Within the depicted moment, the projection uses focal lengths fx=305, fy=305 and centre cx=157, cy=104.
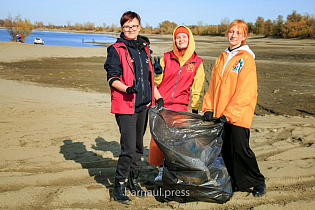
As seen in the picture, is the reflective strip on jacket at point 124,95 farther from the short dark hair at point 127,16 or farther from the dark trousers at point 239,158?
the dark trousers at point 239,158

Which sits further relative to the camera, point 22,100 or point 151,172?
point 22,100

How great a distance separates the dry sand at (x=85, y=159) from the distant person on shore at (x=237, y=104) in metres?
0.27

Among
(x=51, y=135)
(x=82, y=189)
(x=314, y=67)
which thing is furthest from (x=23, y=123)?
(x=314, y=67)

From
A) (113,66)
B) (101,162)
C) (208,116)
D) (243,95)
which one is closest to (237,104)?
(243,95)

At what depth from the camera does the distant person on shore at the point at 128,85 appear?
301cm

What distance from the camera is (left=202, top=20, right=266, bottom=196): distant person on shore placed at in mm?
3160

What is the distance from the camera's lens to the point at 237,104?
315 cm

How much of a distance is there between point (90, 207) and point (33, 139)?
2543 millimetres

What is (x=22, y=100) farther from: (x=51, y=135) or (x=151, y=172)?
(x=151, y=172)

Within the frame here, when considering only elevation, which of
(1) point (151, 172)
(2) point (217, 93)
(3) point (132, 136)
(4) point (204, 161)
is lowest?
(1) point (151, 172)

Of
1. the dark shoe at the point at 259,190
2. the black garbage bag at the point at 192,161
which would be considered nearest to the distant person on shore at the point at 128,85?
the black garbage bag at the point at 192,161

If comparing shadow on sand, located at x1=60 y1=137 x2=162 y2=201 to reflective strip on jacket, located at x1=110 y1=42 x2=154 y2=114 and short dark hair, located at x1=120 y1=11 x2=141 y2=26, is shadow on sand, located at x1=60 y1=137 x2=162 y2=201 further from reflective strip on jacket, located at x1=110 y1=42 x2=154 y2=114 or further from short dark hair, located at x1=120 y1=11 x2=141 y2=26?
short dark hair, located at x1=120 y1=11 x2=141 y2=26

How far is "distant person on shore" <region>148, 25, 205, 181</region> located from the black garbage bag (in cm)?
51

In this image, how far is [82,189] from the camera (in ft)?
11.5
